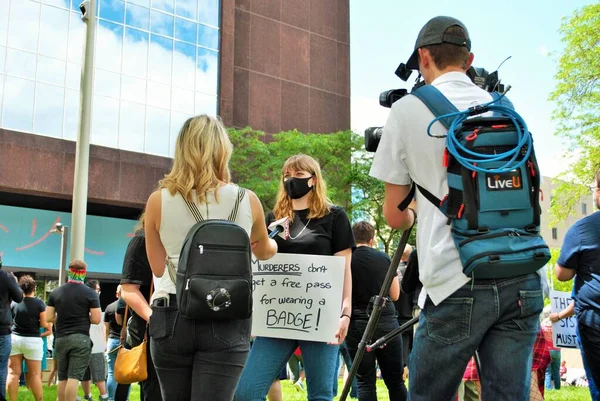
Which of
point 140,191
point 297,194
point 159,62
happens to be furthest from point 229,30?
point 297,194

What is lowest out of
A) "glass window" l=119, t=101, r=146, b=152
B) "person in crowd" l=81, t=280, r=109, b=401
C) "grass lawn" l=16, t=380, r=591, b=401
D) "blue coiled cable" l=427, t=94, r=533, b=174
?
"grass lawn" l=16, t=380, r=591, b=401

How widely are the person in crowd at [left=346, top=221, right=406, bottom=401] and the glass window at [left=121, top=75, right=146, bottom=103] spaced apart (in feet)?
89.0

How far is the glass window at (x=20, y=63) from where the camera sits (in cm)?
2969

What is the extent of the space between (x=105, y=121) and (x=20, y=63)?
408cm

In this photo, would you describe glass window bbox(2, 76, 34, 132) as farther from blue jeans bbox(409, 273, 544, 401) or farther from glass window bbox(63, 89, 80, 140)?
blue jeans bbox(409, 273, 544, 401)

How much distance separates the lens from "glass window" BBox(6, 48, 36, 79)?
97.4 ft

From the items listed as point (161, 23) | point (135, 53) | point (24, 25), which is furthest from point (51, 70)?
point (161, 23)

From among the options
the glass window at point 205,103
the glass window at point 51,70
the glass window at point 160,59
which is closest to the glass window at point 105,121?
the glass window at point 51,70

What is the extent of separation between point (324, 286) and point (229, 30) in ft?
108

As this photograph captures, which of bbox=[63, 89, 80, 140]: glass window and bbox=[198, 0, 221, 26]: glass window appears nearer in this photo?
bbox=[63, 89, 80, 140]: glass window

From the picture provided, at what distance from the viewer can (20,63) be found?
30016 mm

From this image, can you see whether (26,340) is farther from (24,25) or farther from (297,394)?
(24,25)

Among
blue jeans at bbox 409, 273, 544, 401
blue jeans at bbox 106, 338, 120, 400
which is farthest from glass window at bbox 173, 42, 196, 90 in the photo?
blue jeans at bbox 409, 273, 544, 401

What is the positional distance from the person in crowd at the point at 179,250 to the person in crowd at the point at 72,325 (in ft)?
23.7
